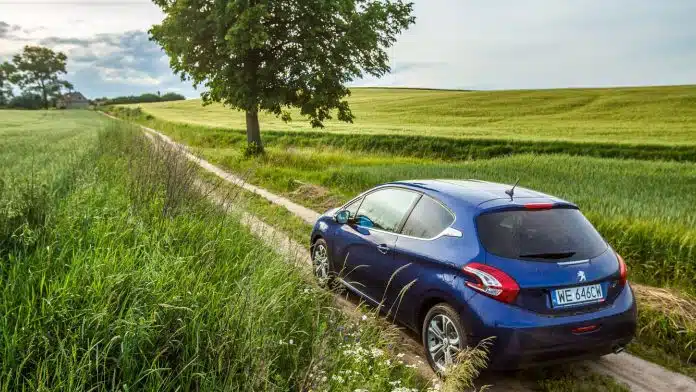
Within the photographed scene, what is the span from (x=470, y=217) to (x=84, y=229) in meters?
3.67

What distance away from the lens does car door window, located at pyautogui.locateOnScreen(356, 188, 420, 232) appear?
5582mm

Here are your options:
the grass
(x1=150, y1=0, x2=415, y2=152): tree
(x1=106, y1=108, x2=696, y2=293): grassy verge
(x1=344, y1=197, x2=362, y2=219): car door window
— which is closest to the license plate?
the grass

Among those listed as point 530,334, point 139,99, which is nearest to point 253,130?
point 530,334

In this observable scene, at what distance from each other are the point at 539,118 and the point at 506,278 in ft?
127

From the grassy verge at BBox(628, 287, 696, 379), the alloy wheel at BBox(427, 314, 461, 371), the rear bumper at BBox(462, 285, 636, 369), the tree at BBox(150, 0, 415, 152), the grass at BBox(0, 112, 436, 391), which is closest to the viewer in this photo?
the grass at BBox(0, 112, 436, 391)

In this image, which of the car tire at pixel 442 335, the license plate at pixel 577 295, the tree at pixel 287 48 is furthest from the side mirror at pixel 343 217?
the tree at pixel 287 48

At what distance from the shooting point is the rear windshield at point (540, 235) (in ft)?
14.3

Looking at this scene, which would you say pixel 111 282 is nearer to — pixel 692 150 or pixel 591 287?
pixel 591 287

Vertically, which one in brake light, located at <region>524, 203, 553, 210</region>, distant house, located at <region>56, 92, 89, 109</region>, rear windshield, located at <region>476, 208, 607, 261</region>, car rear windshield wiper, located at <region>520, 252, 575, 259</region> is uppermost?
distant house, located at <region>56, 92, 89, 109</region>

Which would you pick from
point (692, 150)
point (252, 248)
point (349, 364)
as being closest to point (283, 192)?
point (252, 248)

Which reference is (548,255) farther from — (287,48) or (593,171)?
(287,48)

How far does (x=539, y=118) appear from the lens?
39.8 m

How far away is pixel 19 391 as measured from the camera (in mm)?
2752

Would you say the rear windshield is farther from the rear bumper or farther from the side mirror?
the side mirror
